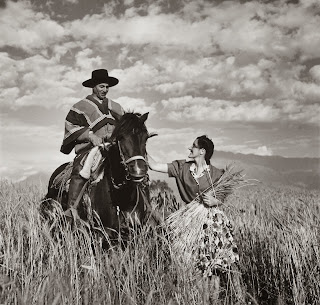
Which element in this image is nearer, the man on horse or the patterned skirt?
the patterned skirt

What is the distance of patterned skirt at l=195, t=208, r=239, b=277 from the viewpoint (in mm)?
4215

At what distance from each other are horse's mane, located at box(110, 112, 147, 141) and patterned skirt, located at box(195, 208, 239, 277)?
1320 millimetres

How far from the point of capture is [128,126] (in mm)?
4449

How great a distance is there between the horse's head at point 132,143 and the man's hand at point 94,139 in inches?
22.5

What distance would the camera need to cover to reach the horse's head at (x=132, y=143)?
4.20 m

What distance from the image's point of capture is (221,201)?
4.60 meters

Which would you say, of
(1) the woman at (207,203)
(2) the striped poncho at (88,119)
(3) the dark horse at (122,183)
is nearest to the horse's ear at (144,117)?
(3) the dark horse at (122,183)

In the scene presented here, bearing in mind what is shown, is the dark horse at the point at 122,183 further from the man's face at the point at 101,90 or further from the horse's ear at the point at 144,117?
the man's face at the point at 101,90

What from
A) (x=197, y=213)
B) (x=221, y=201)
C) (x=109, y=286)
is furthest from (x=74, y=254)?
(x=221, y=201)

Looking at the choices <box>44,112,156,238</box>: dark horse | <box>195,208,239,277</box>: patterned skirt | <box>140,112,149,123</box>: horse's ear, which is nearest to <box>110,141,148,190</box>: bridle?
<box>44,112,156,238</box>: dark horse

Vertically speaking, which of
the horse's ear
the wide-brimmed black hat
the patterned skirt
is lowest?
the patterned skirt

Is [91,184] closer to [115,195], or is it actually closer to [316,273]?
[115,195]

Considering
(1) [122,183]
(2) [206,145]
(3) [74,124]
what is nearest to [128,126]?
(1) [122,183]

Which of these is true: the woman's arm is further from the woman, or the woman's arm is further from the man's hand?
the man's hand
